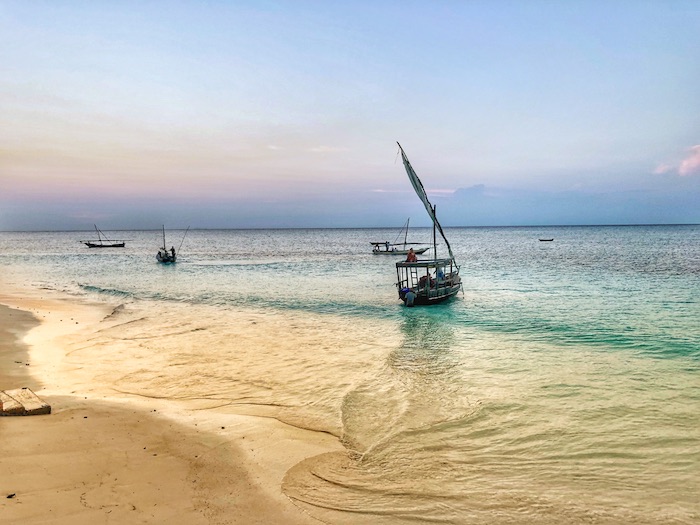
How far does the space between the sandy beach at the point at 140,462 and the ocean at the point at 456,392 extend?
21.9 inches

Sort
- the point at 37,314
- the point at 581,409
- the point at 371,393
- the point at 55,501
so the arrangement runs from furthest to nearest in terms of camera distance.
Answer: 1. the point at 37,314
2. the point at 371,393
3. the point at 581,409
4. the point at 55,501

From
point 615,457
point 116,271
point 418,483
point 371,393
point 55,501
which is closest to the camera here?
point 55,501

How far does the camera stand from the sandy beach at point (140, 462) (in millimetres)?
5148

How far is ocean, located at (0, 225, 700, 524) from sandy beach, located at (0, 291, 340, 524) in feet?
1.83

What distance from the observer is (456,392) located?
422 inches

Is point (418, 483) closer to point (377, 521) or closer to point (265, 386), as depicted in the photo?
point (377, 521)

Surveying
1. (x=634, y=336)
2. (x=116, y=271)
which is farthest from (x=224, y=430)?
(x=116, y=271)

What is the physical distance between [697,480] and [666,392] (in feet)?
15.6

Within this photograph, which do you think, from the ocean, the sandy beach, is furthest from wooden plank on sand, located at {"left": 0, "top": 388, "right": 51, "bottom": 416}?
the ocean

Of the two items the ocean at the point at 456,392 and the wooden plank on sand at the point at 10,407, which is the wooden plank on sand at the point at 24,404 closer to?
the wooden plank on sand at the point at 10,407

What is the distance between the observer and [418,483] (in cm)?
642

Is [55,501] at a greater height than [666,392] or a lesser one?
greater

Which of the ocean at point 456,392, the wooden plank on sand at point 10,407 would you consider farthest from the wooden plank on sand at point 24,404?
the ocean at point 456,392

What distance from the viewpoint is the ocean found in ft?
20.1
